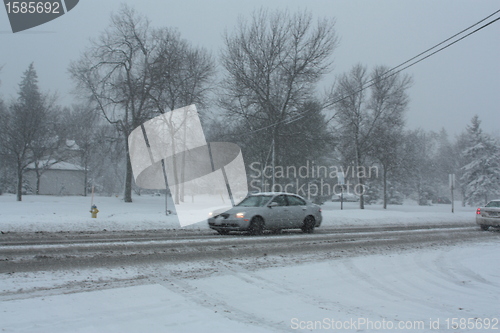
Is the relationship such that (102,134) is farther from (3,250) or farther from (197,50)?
(3,250)

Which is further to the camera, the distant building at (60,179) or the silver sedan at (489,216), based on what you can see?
the distant building at (60,179)

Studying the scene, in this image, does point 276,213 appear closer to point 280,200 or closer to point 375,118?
point 280,200

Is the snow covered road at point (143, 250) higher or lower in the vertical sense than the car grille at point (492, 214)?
lower

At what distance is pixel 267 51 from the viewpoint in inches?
1273

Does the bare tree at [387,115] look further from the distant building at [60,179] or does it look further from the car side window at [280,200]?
the distant building at [60,179]

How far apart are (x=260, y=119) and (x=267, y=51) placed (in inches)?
204

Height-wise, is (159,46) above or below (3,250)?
above

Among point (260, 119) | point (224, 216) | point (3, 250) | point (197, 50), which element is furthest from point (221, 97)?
point (3, 250)

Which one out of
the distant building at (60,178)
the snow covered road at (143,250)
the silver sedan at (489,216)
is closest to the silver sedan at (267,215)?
the snow covered road at (143,250)

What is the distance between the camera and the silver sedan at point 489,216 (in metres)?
19.1

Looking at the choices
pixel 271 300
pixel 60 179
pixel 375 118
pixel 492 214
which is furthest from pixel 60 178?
pixel 271 300

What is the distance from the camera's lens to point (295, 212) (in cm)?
1609

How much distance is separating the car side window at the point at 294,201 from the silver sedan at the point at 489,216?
363 inches

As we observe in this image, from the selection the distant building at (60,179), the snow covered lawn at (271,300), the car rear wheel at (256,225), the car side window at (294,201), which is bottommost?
the snow covered lawn at (271,300)
